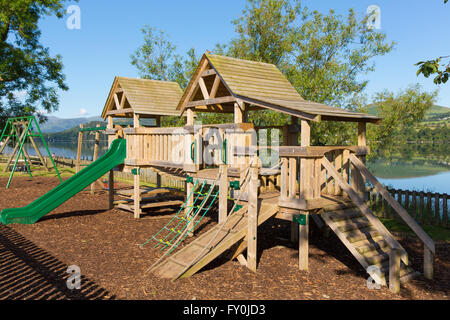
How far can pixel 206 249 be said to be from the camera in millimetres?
7551

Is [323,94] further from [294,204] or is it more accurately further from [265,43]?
[294,204]

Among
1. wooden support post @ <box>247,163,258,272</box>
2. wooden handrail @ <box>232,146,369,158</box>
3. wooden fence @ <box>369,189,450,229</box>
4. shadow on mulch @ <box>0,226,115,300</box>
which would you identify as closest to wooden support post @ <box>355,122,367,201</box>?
wooden handrail @ <box>232,146,369,158</box>

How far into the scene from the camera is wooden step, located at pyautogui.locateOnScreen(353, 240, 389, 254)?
7364mm

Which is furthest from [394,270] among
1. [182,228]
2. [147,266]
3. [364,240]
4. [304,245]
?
[182,228]

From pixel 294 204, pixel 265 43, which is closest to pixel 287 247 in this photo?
pixel 294 204

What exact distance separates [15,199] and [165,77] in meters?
11.3

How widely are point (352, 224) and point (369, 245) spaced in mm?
586

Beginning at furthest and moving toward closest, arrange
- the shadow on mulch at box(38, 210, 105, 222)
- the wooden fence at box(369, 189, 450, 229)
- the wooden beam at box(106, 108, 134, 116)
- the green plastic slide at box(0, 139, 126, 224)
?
the wooden beam at box(106, 108, 134, 116), the shadow on mulch at box(38, 210, 105, 222), the wooden fence at box(369, 189, 450, 229), the green plastic slide at box(0, 139, 126, 224)

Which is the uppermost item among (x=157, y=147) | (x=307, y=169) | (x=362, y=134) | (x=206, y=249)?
(x=362, y=134)

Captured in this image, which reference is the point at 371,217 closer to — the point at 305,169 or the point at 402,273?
the point at 402,273

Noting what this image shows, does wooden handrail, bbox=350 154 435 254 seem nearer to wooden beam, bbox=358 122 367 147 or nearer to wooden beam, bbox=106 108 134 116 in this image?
wooden beam, bbox=358 122 367 147

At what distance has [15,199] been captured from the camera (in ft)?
53.5

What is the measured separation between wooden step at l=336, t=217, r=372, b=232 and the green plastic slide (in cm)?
896
